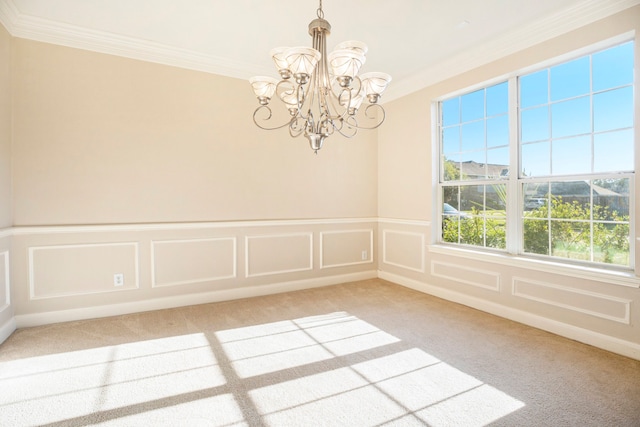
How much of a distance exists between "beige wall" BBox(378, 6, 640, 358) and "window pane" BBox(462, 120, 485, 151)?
0.40 metres

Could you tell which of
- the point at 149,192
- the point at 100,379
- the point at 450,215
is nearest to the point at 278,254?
the point at 149,192

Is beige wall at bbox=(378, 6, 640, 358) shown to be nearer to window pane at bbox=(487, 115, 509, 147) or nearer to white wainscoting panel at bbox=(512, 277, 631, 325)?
white wainscoting panel at bbox=(512, 277, 631, 325)

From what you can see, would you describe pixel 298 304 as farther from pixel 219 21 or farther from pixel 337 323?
pixel 219 21

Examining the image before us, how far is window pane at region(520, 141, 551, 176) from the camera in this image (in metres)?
3.01

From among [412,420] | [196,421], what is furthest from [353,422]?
[196,421]

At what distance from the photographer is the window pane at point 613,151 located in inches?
99.1

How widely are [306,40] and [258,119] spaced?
44.2 inches

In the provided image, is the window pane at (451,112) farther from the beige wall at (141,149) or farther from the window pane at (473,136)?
the beige wall at (141,149)

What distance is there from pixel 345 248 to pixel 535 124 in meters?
2.60

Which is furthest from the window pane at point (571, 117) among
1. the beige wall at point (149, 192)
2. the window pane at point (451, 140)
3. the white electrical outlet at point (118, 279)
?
the white electrical outlet at point (118, 279)

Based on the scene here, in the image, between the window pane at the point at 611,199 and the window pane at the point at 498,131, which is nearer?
the window pane at the point at 611,199

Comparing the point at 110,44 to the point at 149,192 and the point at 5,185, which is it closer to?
the point at 149,192

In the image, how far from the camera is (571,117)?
2.84 meters

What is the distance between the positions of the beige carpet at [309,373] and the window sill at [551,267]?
21.3 inches
